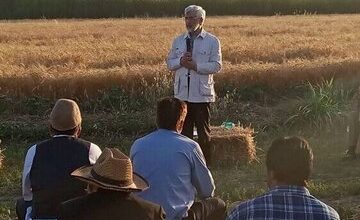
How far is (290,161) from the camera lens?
370cm

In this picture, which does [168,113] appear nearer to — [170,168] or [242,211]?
[170,168]

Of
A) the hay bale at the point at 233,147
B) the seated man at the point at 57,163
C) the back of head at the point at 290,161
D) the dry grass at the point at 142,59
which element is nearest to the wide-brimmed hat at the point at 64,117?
the seated man at the point at 57,163

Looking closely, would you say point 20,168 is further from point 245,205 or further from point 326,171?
point 245,205

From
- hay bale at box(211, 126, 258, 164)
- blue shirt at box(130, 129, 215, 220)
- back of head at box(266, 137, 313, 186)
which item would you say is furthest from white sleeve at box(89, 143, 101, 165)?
hay bale at box(211, 126, 258, 164)

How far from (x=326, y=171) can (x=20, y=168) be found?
138 inches

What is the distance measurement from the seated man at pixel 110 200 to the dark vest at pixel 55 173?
18.8 inches

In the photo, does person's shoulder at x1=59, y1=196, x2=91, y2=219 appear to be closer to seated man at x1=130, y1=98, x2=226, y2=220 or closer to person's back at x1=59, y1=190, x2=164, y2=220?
person's back at x1=59, y1=190, x2=164, y2=220

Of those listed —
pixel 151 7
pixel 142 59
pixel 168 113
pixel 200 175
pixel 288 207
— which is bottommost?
pixel 151 7

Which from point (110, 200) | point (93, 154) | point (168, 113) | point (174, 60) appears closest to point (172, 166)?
point (168, 113)

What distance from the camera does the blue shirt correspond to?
16.1 feet

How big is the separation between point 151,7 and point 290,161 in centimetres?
4493

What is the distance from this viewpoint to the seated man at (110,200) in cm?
394

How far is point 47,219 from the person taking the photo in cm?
462

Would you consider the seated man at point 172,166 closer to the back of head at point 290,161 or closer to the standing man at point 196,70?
the back of head at point 290,161
